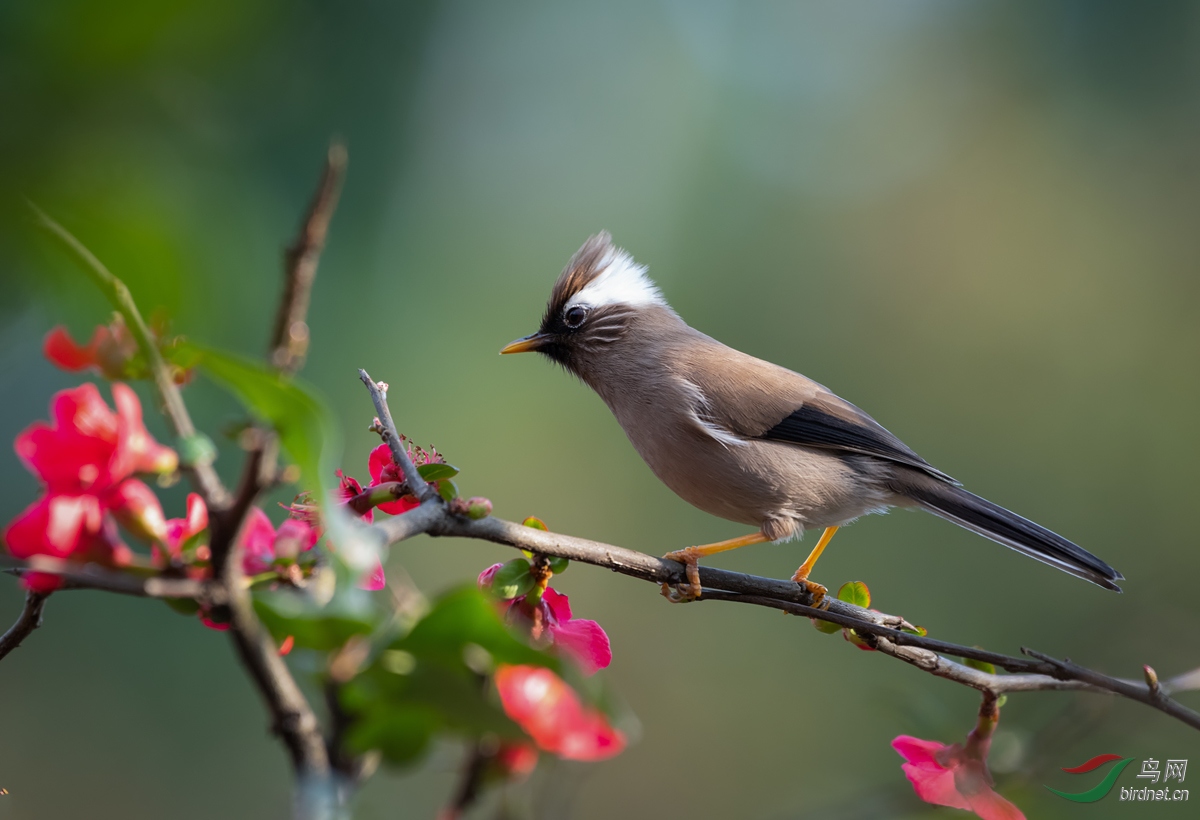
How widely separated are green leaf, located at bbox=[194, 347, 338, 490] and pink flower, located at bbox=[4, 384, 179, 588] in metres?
0.26

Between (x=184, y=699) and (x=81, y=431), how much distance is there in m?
6.85

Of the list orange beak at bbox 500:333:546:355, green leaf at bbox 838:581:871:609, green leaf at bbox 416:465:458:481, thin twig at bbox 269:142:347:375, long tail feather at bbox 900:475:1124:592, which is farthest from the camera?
orange beak at bbox 500:333:546:355

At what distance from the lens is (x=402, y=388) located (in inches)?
330

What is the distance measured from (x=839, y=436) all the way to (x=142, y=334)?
113 inches

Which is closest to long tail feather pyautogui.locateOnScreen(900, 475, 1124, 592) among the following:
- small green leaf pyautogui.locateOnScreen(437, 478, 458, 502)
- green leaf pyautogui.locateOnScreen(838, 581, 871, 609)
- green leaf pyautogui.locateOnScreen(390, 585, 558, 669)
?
green leaf pyautogui.locateOnScreen(838, 581, 871, 609)

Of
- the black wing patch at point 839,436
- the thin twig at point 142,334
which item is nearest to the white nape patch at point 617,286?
the black wing patch at point 839,436

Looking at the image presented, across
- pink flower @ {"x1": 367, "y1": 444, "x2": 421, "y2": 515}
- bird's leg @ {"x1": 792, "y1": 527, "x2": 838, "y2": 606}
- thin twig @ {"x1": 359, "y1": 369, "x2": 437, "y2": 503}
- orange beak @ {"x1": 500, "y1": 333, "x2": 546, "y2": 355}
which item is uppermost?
thin twig @ {"x1": 359, "y1": 369, "x2": 437, "y2": 503}

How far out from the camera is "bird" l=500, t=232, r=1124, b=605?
9.98ft

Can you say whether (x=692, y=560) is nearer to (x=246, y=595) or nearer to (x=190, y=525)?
(x=190, y=525)

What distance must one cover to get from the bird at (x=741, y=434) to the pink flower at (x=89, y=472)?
1.91m

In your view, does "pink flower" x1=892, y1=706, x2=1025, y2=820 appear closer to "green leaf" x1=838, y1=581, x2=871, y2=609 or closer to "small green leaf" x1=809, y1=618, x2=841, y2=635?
"small green leaf" x1=809, y1=618, x2=841, y2=635

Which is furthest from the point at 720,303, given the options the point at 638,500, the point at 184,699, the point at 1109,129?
the point at 184,699

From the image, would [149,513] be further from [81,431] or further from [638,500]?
[638,500]

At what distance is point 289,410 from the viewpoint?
0.70 meters
